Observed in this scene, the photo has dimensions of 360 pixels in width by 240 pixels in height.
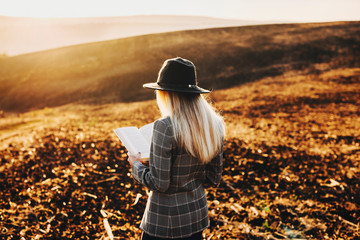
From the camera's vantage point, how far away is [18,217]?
4.26 meters

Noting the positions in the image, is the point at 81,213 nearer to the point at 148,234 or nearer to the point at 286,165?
the point at 148,234

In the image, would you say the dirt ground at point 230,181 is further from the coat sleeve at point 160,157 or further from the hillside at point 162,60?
the hillside at point 162,60

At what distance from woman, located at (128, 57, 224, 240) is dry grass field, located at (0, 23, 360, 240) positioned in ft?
7.19

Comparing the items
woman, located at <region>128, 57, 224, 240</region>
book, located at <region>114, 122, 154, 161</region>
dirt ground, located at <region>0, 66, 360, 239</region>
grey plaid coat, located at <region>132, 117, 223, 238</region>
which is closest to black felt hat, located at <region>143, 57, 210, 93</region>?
woman, located at <region>128, 57, 224, 240</region>

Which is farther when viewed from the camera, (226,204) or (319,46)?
(319,46)

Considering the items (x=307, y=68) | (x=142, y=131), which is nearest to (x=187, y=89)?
(x=142, y=131)

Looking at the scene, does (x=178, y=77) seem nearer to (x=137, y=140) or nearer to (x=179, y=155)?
(x=179, y=155)

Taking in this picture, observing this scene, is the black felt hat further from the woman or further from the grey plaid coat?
the grey plaid coat

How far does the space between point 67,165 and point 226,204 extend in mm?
4044

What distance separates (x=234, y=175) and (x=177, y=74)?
14.4 feet

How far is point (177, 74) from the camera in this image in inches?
69.8

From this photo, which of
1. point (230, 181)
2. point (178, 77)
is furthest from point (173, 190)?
point (230, 181)

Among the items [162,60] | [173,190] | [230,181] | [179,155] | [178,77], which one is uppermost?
[162,60]

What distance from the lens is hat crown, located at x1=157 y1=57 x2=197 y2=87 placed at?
A: 69.7 inches
